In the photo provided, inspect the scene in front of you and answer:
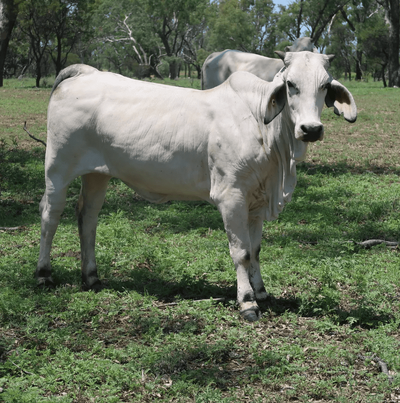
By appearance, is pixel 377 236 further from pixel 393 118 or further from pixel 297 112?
pixel 393 118

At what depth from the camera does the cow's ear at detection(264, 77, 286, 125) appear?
13.6ft

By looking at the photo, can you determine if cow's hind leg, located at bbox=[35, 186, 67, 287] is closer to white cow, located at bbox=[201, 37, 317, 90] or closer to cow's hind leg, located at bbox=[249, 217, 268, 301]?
cow's hind leg, located at bbox=[249, 217, 268, 301]

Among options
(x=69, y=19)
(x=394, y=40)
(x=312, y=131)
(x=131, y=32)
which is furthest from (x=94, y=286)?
(x=131, y=32)

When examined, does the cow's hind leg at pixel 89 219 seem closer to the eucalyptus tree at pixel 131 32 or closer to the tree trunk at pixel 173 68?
the eucalyptus tree at pixel 131 32

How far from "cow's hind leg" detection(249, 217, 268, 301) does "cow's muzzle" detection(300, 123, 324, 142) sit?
3.93ft

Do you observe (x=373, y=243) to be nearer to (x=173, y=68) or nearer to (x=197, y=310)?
(x=197, y=310)

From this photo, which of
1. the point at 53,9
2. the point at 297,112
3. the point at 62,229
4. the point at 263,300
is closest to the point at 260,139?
the point at 297,112

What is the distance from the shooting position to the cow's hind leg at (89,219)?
529cm

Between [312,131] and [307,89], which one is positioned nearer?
[312,131]

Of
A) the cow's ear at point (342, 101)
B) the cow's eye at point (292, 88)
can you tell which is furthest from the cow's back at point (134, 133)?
the cow's ear at point (342, 101)

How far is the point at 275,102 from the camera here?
4172 mm

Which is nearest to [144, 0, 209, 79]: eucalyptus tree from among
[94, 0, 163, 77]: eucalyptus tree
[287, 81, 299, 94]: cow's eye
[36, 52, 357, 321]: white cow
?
[94, 0, 163, 77]: eucalyptus tree

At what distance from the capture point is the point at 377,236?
6.92 metres

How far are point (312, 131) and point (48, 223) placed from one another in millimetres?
2635
